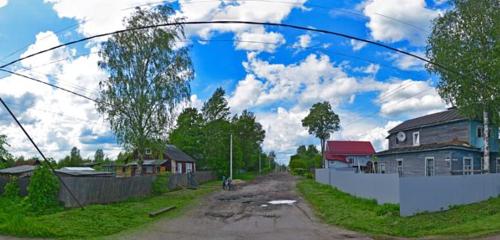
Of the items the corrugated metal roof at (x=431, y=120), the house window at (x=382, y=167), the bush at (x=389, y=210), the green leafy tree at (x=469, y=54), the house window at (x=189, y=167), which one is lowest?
the house window at (x=189, y=167)

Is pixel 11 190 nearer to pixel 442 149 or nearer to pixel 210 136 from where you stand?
pixel 442 149

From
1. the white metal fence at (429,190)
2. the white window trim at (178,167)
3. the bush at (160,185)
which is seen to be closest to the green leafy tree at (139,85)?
the bush at (160,185)

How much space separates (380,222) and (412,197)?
1815mm

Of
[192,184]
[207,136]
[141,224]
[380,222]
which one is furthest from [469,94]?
[207,136]

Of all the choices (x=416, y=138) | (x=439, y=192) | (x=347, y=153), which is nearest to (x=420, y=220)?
(x=439, y=192)

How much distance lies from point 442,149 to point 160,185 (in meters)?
18.4

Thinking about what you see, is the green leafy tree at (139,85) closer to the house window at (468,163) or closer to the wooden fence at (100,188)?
the wooden fence at (100,188)

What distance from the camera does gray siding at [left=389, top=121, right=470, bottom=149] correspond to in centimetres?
3350

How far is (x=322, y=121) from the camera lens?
249 ft

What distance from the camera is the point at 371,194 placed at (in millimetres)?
21391

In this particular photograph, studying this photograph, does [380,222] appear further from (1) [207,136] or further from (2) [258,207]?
(1) [207,136]

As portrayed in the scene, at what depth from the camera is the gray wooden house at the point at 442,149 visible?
31.2 m

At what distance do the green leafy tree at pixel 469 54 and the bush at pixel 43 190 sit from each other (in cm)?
2110

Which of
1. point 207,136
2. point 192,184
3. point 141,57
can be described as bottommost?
point 192,184
